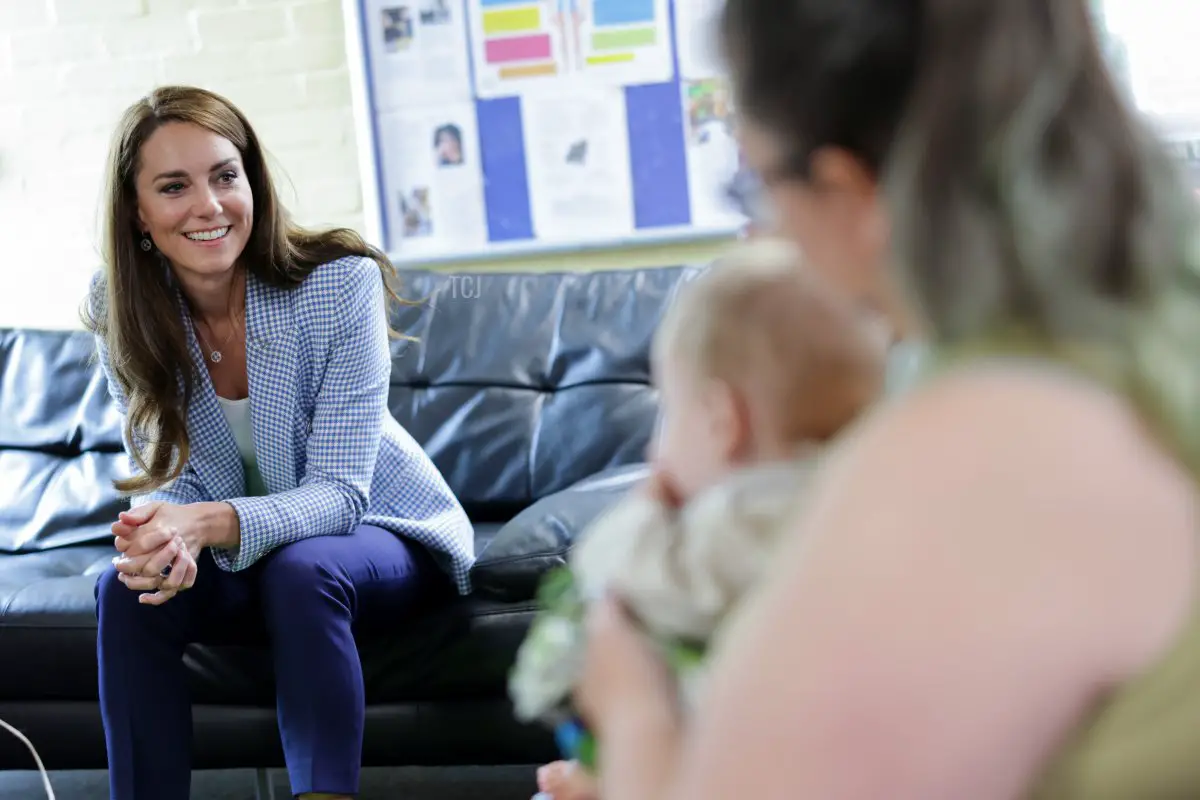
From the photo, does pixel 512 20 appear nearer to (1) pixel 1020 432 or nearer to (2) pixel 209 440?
(2) pixel 209 440

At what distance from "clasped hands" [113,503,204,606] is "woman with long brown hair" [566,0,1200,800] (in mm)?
1491

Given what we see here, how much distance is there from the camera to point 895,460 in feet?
1.82

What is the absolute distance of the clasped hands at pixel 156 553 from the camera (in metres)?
1.95

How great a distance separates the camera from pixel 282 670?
6.46 feet

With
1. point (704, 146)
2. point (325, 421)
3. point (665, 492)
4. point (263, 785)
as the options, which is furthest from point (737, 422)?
point (704, 146)

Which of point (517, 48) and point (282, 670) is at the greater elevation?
point (517, 48)

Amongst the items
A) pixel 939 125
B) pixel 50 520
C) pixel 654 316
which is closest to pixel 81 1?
pixel 50 520

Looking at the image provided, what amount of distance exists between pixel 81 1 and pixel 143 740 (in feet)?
7.26

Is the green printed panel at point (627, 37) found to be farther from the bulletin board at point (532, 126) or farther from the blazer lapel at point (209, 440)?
the blazer lapel at point (209, 440)

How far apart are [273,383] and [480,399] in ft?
2.15

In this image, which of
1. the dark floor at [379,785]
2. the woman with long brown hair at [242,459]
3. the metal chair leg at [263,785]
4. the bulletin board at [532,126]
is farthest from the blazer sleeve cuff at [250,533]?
the bulletin board at [532,126]

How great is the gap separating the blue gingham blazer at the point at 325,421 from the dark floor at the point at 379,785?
0.52m

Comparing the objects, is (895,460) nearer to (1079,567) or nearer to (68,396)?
(1079,567)

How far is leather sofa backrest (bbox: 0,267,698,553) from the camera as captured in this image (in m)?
2.70
